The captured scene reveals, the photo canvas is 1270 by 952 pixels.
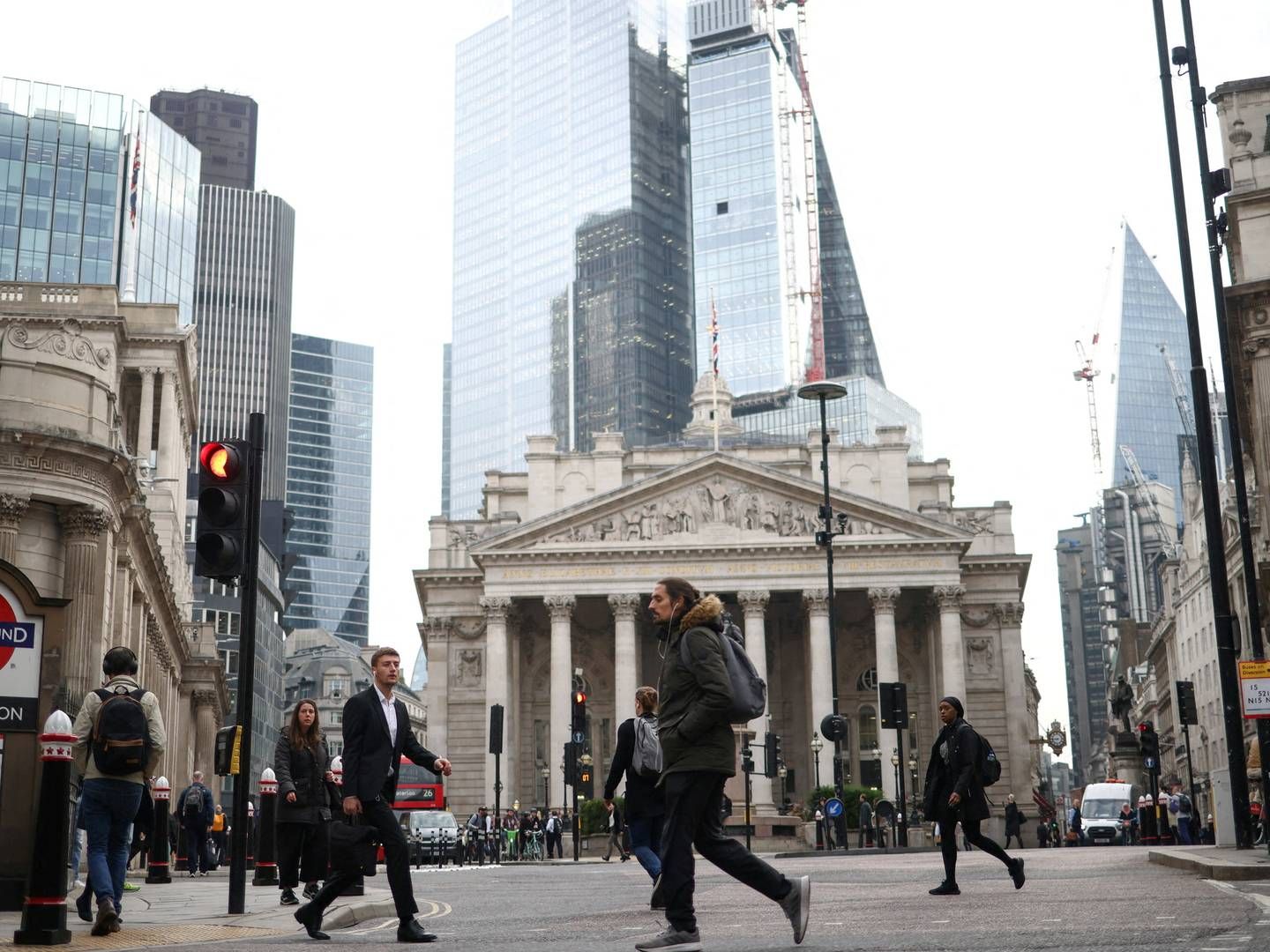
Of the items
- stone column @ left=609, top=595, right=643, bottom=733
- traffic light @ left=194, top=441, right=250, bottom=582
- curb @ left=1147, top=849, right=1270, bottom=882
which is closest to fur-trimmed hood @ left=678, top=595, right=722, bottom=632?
traffic light @ left=194, top=441, right=250, bottom=582

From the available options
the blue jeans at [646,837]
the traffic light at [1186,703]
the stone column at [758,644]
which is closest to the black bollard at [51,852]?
the blue jeans at [646,837]

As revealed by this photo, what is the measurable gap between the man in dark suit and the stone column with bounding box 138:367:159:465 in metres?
52.5

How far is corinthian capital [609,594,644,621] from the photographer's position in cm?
7094

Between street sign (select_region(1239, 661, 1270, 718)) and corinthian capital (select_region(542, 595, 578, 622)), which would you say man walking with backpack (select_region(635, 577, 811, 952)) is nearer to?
street sign (select_region(1239, 661, 1270, 718))

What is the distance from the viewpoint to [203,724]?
6800 cm

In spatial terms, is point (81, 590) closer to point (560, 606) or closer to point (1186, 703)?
point (1186, 703)

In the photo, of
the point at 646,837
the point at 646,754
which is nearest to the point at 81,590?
the point at 646,837

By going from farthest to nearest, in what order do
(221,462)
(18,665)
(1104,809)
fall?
(1104,809), (18,665), (221,462)

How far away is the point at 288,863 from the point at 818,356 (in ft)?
605

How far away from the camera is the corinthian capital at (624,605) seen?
233 ft

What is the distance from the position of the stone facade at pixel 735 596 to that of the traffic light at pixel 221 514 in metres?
54.8

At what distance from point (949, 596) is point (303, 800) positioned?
2240 inches

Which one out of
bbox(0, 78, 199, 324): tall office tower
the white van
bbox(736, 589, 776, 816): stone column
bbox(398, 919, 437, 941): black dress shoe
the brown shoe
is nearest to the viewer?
bbox(398, 919, 437, 941): black dress shoe

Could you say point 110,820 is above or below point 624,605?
below
